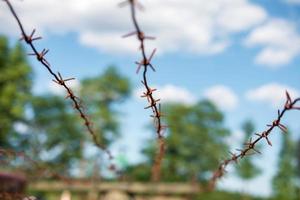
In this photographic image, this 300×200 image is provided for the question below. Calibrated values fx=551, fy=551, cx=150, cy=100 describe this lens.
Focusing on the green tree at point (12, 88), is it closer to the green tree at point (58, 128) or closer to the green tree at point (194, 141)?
the green tree at point (58, 128)

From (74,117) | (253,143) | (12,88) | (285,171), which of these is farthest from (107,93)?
(253,143)

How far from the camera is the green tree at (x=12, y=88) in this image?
53.0 m

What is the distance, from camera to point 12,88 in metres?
53.7

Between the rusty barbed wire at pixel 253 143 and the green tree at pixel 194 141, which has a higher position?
the green tree at pixel 194 141

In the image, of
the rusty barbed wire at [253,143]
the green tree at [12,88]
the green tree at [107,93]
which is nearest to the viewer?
the rusty barbed wire at [253,143]

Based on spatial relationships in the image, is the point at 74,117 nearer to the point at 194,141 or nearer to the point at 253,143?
the point at 194,141

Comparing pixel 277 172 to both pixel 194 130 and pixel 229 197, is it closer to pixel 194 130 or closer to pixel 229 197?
pixel 194 130

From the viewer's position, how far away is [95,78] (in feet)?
217

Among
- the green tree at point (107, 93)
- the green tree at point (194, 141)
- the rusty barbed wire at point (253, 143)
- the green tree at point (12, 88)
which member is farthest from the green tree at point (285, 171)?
the rusty barbed wire at point (253, 143)

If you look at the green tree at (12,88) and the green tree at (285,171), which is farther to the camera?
the green tree at (285,171)

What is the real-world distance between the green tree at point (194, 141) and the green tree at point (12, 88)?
67.9ft

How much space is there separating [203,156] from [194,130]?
372cm

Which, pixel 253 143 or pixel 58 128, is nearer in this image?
pixel 253 143

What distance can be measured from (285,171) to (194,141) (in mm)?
12648
